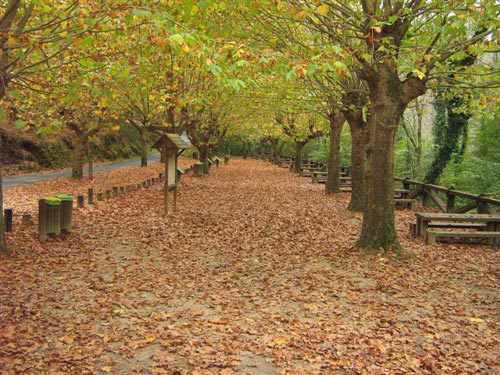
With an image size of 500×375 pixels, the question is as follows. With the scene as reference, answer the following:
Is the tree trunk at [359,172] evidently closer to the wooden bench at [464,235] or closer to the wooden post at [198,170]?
the wooden bench at [464,235]

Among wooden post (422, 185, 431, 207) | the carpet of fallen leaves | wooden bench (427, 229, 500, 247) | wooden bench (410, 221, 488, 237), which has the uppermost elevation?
wooden post (422, 185, 431, 207)

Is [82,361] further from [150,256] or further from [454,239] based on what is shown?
[454,239]

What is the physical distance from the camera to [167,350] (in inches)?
208

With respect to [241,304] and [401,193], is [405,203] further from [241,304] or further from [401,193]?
[241,304]

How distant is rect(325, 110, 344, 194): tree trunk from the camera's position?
68.5ft

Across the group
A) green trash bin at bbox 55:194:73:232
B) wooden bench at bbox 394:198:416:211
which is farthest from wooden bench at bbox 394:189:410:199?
green trash bin at bbox 55:194:73:232

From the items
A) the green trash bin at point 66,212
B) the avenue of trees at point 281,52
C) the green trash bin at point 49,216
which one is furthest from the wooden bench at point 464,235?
the green trash bin at point 49,216

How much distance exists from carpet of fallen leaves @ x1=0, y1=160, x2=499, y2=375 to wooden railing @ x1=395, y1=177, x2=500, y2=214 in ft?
8.06

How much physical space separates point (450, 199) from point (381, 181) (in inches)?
288

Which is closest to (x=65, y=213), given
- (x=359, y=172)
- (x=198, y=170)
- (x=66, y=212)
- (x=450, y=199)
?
(x=66, y=212)

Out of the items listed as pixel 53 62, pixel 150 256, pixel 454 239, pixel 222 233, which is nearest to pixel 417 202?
pixel 454 239

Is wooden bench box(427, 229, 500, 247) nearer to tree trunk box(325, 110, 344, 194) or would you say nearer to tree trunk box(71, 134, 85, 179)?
tree trunk box(325, 110, 344, 194)

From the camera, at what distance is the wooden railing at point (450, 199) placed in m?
13.2

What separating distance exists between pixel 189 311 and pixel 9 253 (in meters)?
4.65
